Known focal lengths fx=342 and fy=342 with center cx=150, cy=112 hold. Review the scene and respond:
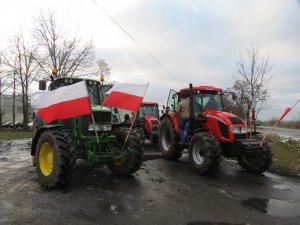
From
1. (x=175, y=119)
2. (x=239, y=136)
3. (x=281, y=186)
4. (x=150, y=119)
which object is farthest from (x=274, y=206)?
(x=150, y=119)

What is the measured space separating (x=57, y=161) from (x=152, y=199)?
6.82 ft

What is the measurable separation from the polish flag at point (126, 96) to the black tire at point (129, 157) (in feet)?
2.23

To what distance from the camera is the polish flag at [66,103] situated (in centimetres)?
743

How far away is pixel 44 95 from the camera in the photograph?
7.90 metres

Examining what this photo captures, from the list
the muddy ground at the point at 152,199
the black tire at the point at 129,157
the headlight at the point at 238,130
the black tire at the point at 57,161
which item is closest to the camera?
the muddy ground at the point at 152,199

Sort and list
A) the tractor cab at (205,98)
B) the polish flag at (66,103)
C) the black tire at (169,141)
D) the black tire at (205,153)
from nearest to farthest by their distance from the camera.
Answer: the polish flag at (66,103) → the black tire at (205,153) → the tractor cab at (205,98) → the black tire at (169,141)

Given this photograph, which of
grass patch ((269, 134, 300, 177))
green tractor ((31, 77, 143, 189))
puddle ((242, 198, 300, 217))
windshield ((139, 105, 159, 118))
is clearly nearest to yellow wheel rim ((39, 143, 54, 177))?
green tractor ((31, 77, 143, 189))

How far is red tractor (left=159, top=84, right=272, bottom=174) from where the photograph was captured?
9234mm

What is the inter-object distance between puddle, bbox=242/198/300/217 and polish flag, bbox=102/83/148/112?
11.5 feet

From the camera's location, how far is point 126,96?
8.65 m

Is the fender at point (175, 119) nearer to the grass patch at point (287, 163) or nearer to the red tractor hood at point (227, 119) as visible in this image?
the red tractor hood at point (227, 119)

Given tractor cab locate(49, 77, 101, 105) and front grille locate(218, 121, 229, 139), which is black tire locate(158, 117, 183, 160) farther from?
tractor cab locate(49, 77, 101, 105)

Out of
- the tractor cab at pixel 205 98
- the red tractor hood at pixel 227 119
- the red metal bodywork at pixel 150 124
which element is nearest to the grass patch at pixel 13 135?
the red metal bodywork at pixel 150 124

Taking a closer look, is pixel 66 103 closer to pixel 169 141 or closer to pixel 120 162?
pixel 120 162
